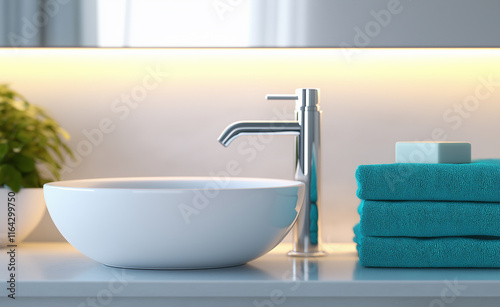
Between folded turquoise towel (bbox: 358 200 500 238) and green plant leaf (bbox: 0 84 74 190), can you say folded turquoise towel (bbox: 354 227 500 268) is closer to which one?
→ folded turquoise towel (bbox: 358 200 500 238)

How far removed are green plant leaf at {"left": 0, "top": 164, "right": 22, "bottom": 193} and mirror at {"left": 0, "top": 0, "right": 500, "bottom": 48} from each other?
0.26 m

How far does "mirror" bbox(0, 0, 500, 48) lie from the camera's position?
3.80 ft

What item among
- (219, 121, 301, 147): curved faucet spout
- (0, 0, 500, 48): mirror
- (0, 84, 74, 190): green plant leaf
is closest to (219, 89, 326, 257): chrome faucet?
(219, 121, 301, 147): curved faucet spout

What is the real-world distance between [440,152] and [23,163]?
0.79m

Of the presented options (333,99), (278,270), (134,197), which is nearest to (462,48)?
(333,99)

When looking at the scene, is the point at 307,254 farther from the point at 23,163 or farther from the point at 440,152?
the point at 23,163

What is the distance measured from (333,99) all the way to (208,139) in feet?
0.92

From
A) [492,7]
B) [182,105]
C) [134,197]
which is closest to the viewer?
[134,197]

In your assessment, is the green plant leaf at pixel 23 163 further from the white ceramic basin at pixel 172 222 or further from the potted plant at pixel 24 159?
the white ceramic basin at pixel 172 222

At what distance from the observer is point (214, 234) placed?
0.85m

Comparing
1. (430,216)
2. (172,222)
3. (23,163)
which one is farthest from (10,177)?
(430,216)

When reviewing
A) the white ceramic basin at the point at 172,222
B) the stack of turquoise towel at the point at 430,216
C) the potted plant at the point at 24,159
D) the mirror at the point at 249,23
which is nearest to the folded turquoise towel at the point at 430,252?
the stack of turquoise towel at the point at 430,216

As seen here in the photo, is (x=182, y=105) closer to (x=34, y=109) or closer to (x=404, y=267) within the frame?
(x=34, y=109)

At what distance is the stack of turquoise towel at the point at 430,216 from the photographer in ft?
3.00
